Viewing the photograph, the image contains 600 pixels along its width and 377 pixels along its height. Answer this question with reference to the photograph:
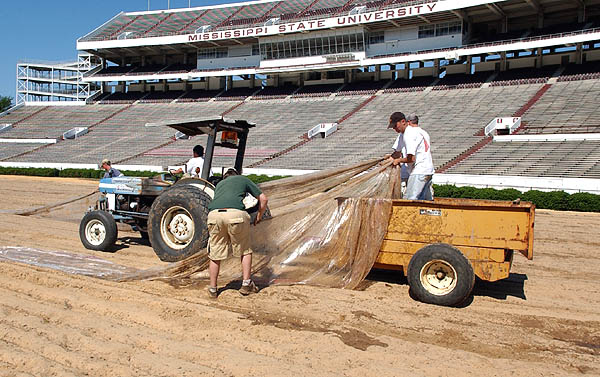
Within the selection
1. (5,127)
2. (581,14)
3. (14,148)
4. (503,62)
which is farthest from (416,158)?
(5,127)

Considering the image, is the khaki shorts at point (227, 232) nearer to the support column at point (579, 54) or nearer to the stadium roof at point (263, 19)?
the stadium roof at point (263, 19)

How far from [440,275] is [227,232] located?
8.51 feet

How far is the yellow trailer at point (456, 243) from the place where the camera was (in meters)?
5.57

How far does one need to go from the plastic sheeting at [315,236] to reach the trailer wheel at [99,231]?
1.27m

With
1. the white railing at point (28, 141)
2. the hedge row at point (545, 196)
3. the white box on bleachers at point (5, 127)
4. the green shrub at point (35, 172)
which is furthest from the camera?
the white box on bleachers at point (5, 127)

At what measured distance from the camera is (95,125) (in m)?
48.2

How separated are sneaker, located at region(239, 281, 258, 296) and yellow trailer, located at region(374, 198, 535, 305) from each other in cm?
186

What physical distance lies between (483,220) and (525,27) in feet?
132

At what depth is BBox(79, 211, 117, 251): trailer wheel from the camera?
330 inches

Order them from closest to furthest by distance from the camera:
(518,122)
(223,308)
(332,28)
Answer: (223,308), (518,122), (332,28)

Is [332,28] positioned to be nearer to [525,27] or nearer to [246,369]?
[525,27]

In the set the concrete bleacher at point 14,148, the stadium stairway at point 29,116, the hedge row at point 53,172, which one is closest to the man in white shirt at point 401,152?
the hedge row at point 53,172

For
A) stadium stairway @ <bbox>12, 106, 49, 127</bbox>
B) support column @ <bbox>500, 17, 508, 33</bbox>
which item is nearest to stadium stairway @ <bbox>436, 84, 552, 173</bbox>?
support column @ <bbox>500, 17, 508, 33</bbox>

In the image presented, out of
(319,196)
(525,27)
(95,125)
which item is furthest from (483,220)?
(95,125)
